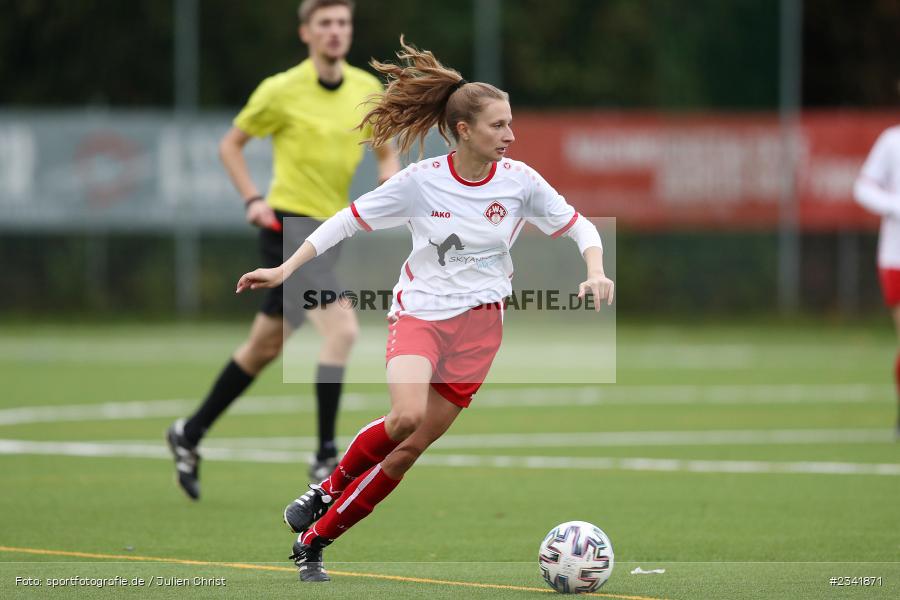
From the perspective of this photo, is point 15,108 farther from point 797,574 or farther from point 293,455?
point 797,574

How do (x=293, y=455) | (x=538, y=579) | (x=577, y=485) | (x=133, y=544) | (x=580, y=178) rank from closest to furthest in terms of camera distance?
(x=538, y=579) < (x=133, y=544) < (x=577, y=485) < (x=293, y=455) < (x=580, y=178)

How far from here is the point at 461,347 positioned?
6.46 m

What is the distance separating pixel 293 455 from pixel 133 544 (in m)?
3.25

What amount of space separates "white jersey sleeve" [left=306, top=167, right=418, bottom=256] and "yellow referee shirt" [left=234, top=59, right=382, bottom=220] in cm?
274

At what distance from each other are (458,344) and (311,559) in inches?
41.1

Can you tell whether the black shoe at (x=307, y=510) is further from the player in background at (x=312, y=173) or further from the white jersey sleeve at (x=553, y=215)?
the player in background at (x=312, y=173)

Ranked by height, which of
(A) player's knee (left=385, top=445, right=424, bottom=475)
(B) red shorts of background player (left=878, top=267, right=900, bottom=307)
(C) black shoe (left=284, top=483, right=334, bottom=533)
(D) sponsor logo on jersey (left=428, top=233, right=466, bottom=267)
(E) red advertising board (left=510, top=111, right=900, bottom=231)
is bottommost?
(C) black shoe (left=284, top=483, right=334, bottom=533)

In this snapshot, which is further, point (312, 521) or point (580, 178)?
point (580, 178)

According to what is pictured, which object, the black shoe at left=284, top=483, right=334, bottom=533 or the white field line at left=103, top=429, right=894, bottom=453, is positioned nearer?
the black shoe at left=284, top=483, right=334, bottom=533

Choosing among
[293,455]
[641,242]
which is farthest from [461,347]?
[641,242]

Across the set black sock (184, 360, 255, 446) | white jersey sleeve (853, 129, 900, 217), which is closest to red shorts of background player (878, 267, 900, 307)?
white jersey sleeve (853, 129, 900, 217)

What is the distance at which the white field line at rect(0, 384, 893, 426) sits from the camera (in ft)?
41.7

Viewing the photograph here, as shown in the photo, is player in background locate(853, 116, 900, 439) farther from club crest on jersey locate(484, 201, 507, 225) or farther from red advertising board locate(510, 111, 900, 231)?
red advertising board locate(510, 111, 900, 231)

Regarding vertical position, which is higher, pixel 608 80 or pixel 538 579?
pixel 608 80
